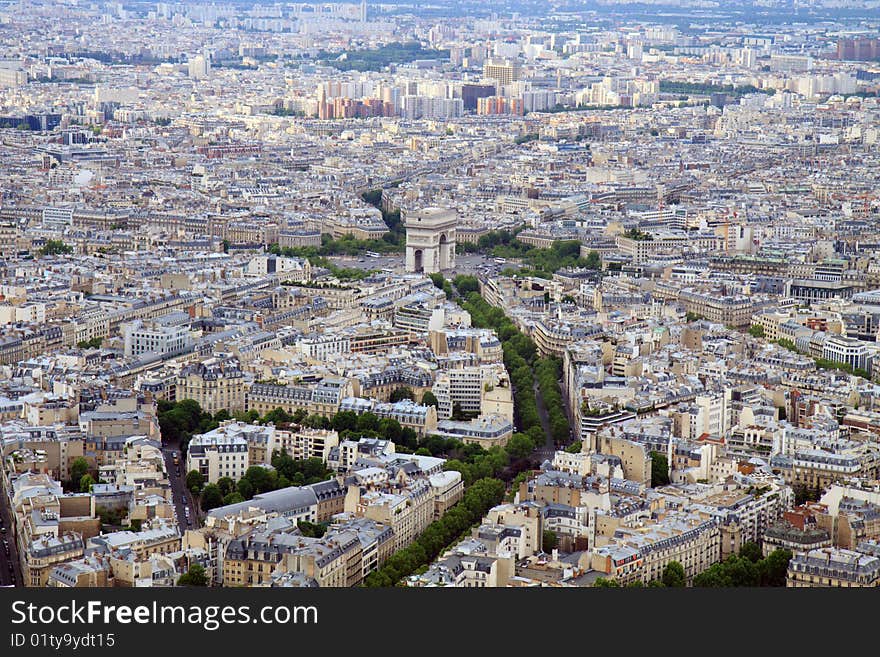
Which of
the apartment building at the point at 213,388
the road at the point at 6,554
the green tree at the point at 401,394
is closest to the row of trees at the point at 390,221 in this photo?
the green tree at the point at 401,394

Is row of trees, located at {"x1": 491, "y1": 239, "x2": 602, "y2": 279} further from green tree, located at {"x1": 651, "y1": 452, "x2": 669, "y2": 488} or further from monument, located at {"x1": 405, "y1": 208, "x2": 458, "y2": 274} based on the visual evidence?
green tree, located at {"x1": 651, "y1": 452, "x2": 669, "y2": 488}

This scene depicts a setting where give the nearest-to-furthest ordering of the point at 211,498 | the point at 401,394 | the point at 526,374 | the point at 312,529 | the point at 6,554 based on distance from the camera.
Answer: the point at 6,554, the point at 312,529, the point at 211,498, the point at 401,394, the point at 526,374

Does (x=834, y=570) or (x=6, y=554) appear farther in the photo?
(x=6, y=554)

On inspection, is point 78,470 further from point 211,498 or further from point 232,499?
point 232,499

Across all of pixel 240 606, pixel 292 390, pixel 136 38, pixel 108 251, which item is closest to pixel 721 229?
pixel 108 251

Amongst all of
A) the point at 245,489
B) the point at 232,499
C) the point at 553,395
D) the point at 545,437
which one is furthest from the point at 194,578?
the point at 553,395

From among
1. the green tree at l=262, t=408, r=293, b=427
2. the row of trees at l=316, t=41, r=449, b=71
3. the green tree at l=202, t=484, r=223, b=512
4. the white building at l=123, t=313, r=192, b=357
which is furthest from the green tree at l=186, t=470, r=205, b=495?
the row of trees at l=316, t=41, r=449, b=71
